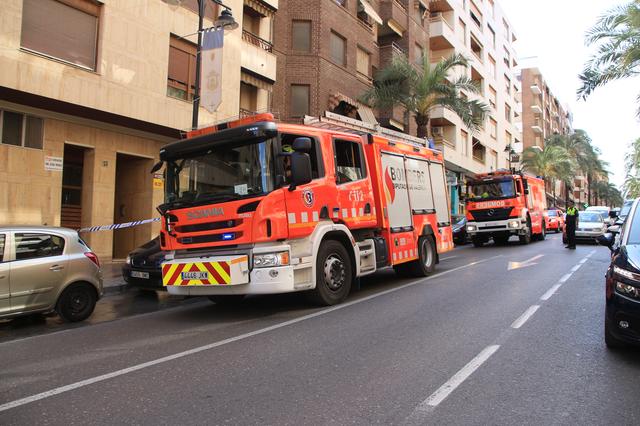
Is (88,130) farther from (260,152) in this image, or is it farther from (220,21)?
(260,152)

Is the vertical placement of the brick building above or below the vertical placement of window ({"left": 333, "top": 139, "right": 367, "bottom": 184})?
above

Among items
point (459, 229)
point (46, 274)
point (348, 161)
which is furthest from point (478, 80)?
point (46, 274)

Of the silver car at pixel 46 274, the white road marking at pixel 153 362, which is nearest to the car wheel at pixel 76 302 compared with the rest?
the silver car at pixel 46 274

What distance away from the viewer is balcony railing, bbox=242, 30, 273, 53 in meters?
19.4

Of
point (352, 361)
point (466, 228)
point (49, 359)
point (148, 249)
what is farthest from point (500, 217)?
point (49, 359)

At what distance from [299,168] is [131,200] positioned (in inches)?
470

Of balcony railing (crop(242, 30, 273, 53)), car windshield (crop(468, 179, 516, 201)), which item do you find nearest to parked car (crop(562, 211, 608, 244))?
car windshield (crop(468, 179, 516, 201))

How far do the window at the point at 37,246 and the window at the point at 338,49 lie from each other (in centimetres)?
1836

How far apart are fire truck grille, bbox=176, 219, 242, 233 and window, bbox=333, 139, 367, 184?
2.05m

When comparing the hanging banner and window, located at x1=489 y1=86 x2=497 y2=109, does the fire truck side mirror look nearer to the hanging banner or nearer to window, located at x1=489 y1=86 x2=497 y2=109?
the hanging banner

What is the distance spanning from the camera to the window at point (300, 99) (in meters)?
22.1

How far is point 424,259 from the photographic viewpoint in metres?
10.7

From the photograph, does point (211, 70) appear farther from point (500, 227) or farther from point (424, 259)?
point (500, 227)

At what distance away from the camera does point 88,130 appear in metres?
14.4
